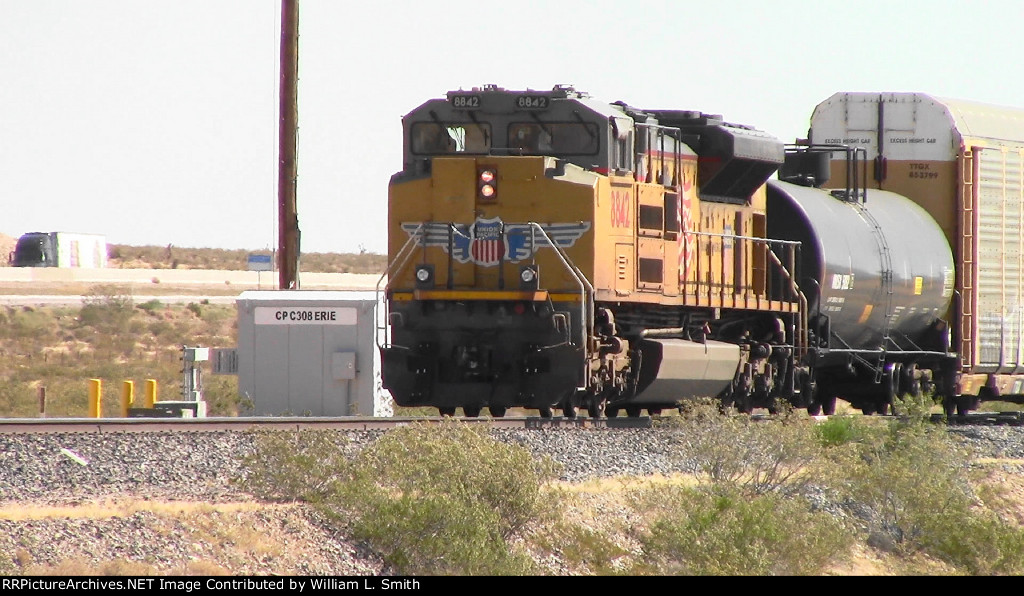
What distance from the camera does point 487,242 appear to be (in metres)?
17.4

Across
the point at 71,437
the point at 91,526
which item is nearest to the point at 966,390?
the point at 71,437

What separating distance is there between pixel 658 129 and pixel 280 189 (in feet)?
31.5

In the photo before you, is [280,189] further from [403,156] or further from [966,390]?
[966,390]

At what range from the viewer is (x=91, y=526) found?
10.3m

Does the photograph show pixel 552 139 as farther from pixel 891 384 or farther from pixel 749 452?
pixel 891 384

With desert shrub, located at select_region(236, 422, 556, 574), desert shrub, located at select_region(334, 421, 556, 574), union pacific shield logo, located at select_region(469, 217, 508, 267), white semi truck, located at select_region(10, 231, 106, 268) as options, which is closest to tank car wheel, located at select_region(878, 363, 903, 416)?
union pacific shield logo, located at select_region(469, 217, 508, 267)

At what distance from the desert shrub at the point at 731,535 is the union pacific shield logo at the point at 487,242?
4494 millimetres

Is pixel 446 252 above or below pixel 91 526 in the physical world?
above

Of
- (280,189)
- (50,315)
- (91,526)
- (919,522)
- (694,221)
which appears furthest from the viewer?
(50,315)

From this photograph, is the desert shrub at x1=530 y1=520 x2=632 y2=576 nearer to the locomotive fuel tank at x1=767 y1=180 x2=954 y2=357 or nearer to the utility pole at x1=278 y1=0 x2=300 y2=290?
the locomotive fuel tank at x1=767 y1=180 x2=954 y2=357

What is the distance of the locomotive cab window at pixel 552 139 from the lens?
1742 centimetres

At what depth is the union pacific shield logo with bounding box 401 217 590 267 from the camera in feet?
56.2

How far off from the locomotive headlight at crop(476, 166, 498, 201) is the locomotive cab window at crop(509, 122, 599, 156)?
1.48 feet

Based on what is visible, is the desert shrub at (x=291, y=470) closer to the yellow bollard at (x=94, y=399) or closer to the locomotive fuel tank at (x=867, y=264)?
the locomotive fuel tank at (x=867, y=264)
